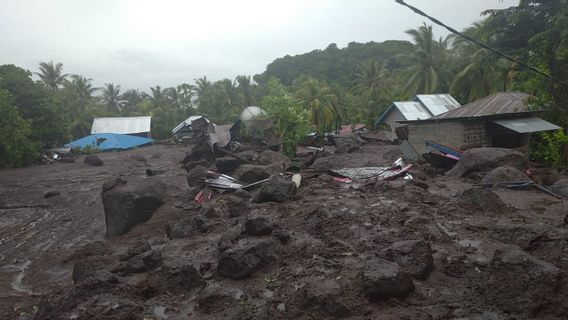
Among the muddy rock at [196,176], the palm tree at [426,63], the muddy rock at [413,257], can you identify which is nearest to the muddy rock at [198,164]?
the muddy rock at [196,176]

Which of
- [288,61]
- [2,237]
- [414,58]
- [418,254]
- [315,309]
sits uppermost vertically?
[288,61]

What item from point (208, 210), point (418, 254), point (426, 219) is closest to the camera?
point (418, 254)

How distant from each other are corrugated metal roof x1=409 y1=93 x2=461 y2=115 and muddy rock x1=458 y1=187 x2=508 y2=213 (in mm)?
20679

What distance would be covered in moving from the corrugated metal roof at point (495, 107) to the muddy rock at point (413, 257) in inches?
540

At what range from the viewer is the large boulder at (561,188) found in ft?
30.4

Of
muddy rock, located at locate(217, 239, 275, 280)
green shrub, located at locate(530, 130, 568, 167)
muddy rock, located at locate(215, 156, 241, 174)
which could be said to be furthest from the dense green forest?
muddy rock, located at locate(215, 156, 241, 174)

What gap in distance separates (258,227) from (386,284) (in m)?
2.77

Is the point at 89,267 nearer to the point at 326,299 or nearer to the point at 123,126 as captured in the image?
the point at 326,299

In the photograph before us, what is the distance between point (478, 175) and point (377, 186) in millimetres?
3626

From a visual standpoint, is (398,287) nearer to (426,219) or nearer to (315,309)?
(315,309)

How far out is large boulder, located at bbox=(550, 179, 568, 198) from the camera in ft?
30.4

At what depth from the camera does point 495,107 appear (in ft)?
58.7

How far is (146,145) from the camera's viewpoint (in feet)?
136

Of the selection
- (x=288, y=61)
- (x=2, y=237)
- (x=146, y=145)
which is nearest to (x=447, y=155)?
(x=2, y=237)
